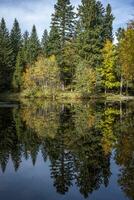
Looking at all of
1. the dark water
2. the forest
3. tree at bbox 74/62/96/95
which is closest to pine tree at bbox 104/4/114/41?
the forest

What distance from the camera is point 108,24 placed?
301 feet

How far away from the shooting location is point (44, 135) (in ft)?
76.9

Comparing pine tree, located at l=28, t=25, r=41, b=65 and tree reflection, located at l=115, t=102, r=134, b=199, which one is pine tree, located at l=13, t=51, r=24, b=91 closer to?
pine tree, located at l=28, t=25, r=41, b=65

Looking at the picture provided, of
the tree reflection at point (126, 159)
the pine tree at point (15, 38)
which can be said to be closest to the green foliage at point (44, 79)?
the pine tree at point (15, 38)

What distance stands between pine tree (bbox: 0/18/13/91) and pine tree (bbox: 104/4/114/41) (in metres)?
21.6

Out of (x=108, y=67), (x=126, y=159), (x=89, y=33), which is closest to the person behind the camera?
(x=126, y=159)

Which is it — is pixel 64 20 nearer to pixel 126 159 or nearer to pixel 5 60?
pixel 5 60

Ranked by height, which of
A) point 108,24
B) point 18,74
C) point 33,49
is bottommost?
point 18,74

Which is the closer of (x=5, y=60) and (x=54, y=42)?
(x=54, y=42)

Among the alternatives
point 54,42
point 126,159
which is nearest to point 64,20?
point 54,42

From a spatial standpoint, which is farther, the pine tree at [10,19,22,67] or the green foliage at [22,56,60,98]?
the pine tree at [10,19,22,67]

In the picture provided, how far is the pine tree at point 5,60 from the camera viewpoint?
8644cm

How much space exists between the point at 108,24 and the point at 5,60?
24.3m

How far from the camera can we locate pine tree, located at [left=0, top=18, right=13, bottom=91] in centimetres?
8644
